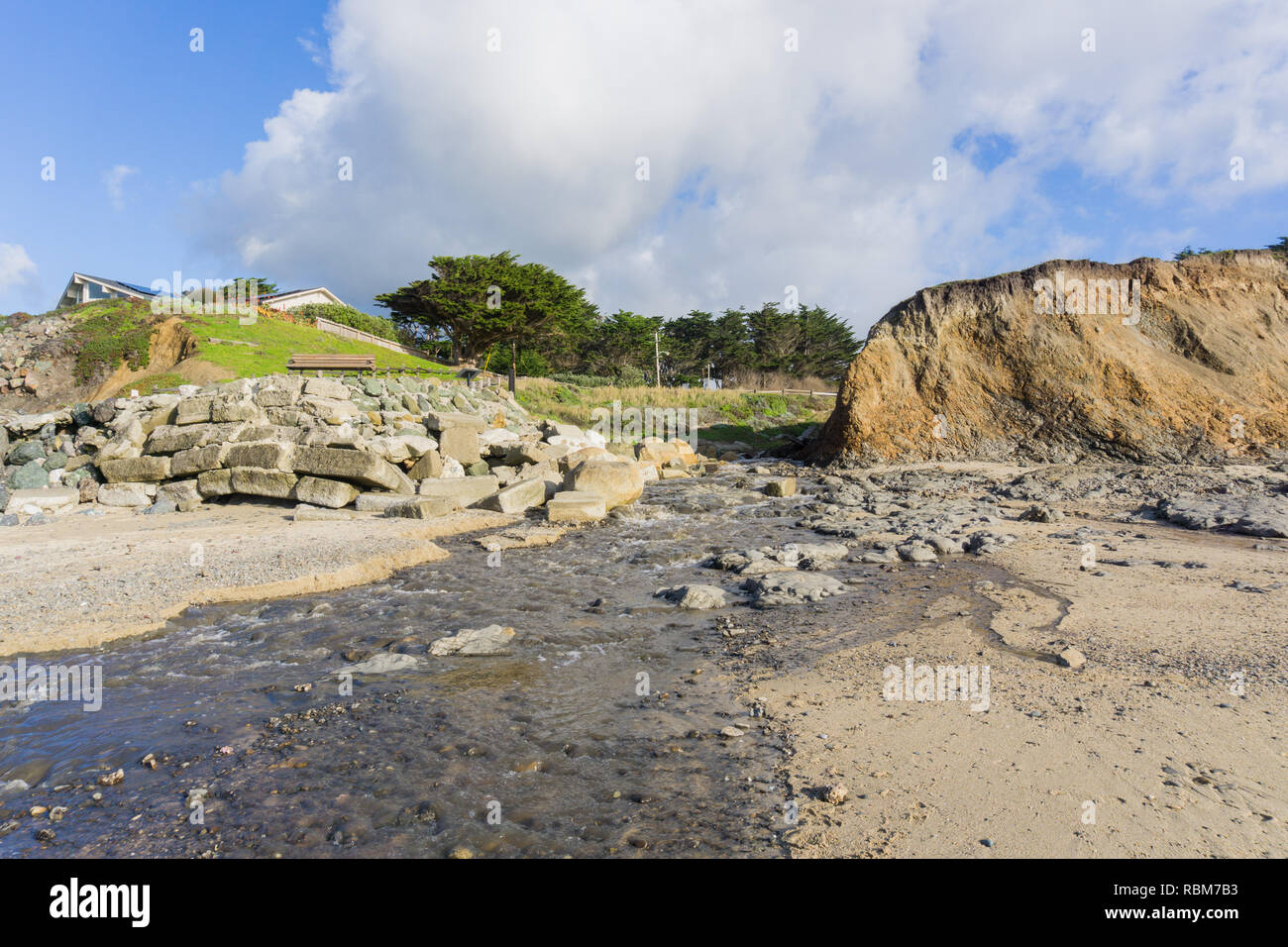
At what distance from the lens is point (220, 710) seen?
5.07 meters

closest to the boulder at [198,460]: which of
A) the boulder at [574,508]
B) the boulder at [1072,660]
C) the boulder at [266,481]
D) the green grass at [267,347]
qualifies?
the boulder at [266,481]

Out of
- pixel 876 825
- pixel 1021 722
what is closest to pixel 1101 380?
pixel 1021 722

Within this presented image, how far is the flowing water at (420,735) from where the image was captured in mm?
3533

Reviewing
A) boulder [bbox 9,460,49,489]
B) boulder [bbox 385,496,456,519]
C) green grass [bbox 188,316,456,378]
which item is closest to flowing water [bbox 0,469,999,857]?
boulder [bbox 385,496,456,519]

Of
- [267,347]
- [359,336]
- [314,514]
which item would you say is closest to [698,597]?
[314,514]

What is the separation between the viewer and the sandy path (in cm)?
686

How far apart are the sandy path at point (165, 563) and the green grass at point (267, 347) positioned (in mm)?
14905

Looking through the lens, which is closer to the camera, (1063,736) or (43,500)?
(1063,736)

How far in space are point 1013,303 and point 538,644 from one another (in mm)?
22260

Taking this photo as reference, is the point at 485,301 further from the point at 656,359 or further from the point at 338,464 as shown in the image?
the point at 338,464

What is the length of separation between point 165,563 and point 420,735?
6.79 meters

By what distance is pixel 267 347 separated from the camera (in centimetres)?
2977

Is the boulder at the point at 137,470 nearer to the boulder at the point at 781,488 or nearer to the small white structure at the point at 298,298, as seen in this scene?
the boulder at the point at 781,488
